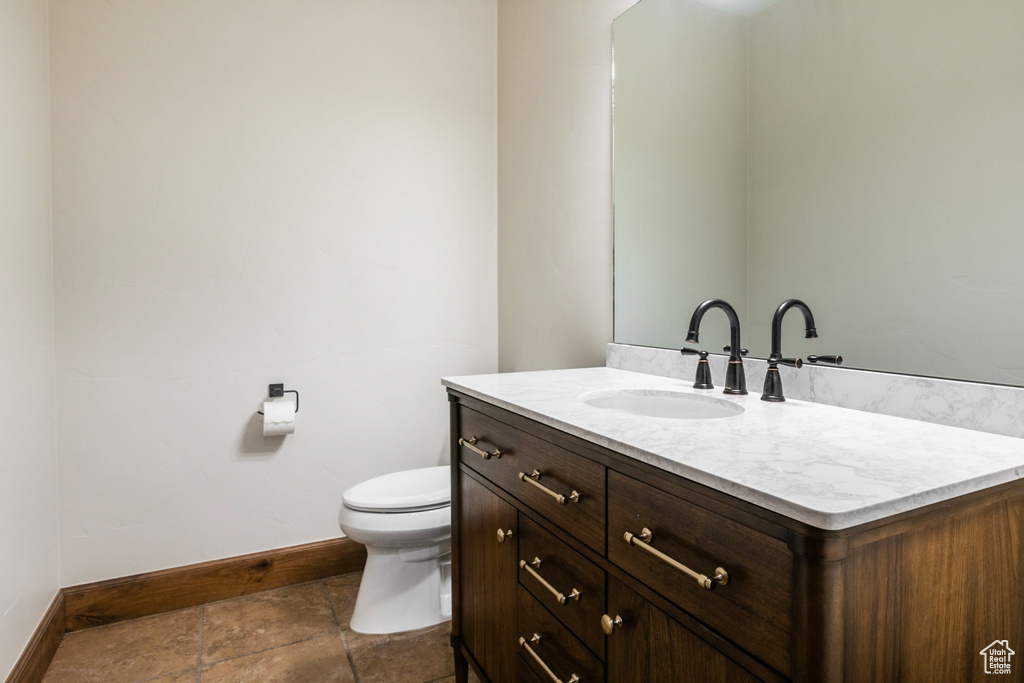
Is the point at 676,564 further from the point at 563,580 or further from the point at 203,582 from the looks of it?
the point at 203,582

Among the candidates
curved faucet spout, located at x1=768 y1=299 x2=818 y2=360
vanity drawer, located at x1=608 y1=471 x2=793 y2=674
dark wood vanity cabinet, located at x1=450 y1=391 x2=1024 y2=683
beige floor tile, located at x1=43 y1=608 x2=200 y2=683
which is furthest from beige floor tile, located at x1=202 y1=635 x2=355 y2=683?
curved faucet spout, located at x1=768 y1=299 x2=818 y2=360

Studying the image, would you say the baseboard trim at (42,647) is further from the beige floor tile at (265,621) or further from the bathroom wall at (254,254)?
the beige floor tile at (265,621)

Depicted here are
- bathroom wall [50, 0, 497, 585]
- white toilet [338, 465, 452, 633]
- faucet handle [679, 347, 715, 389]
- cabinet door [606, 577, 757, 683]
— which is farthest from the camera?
bathroom wall [50, 0, 497, 585]

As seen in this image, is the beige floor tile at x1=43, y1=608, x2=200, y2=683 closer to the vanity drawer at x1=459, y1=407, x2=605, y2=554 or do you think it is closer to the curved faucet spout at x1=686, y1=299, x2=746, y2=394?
the vanity drawer at x1=459, y1=407, x2=605, y2=554

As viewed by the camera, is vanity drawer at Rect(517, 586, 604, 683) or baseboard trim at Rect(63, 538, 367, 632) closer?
vanity drawer at Rect(517, 586, 604, 683)

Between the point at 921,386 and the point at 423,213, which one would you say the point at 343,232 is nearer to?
the point at 423,213

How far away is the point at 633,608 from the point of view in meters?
0.91

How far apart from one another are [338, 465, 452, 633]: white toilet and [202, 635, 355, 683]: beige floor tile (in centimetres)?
15

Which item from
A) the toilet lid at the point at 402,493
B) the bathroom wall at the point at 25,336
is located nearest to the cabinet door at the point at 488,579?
the toilet lid at the point at 402,493

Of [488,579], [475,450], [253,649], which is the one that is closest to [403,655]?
[253,649]

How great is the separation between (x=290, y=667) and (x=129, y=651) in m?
0.57

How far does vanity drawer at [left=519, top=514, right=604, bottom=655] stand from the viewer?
100 cm

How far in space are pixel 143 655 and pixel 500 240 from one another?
6.48 feet

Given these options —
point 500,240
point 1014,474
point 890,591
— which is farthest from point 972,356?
point 500,240
